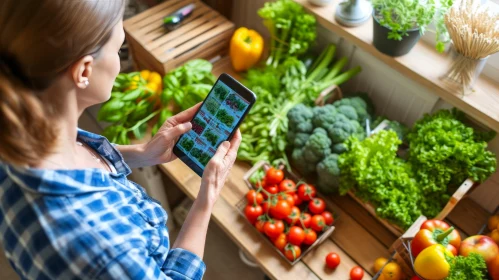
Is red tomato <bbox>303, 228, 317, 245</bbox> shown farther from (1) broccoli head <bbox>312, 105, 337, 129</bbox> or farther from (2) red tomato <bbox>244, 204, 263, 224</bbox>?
(1) broccoli head <bbox>312, 105, 337, 129</bbox>

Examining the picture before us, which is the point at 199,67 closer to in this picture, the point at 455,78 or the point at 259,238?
the point at 259,238

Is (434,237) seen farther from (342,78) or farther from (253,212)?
(342,78)

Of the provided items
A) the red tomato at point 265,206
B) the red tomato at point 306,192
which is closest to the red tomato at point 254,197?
the red tomato at point 265,206

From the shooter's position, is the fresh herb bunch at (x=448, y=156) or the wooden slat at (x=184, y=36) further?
the wooden slat at (x=184, y=36)

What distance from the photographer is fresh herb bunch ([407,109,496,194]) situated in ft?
3.74

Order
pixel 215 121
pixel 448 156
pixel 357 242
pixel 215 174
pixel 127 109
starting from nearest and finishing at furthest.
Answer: pixel 215 174
pixel 215 121
pixel 448 156
pixel 357 242
pixel 127 109

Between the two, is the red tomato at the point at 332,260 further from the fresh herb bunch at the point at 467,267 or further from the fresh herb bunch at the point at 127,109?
the fresh herb bunch at the point at 127,109

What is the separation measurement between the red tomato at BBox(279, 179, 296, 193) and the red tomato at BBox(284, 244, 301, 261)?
7.0 inches

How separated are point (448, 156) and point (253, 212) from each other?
56 cm

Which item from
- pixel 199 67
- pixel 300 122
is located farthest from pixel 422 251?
pixel 199 67

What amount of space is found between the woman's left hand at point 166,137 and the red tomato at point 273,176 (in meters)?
0.37

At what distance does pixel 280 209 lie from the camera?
1.23 m

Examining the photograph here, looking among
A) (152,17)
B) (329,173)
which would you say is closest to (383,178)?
(329,173)

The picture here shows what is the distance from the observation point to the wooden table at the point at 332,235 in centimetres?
120
